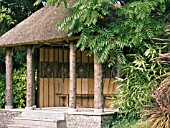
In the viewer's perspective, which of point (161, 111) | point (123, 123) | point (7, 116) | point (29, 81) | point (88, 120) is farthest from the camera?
point (7, 116)

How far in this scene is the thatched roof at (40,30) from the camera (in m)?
11.1

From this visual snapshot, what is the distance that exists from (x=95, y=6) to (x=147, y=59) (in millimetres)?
2052

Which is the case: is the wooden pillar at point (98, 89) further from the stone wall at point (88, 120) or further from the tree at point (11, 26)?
the tree at point (11, 26)

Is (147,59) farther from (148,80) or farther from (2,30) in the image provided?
(2,30)

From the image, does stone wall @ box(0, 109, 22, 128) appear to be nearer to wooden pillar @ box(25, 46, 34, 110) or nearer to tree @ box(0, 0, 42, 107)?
wooden pillar @ box(25, 46, 34, 110)

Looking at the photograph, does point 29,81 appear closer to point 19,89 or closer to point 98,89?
point 98,89

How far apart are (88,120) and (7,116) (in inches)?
126

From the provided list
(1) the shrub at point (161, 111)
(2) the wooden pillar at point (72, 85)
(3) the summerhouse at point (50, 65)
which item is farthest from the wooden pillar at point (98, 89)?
(1) the shrub at point (161, 111)

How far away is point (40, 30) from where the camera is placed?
1158 cm

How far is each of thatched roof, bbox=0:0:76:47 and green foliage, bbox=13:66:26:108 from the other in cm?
295

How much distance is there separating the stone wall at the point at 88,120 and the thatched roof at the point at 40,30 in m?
2.09

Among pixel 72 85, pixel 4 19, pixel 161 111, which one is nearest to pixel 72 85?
pixel 72 85

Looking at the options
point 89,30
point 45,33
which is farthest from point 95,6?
point 45,33

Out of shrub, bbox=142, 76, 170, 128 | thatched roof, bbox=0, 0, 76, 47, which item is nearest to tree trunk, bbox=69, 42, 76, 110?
thatched roof, bbox=0, 0, 76, 47
